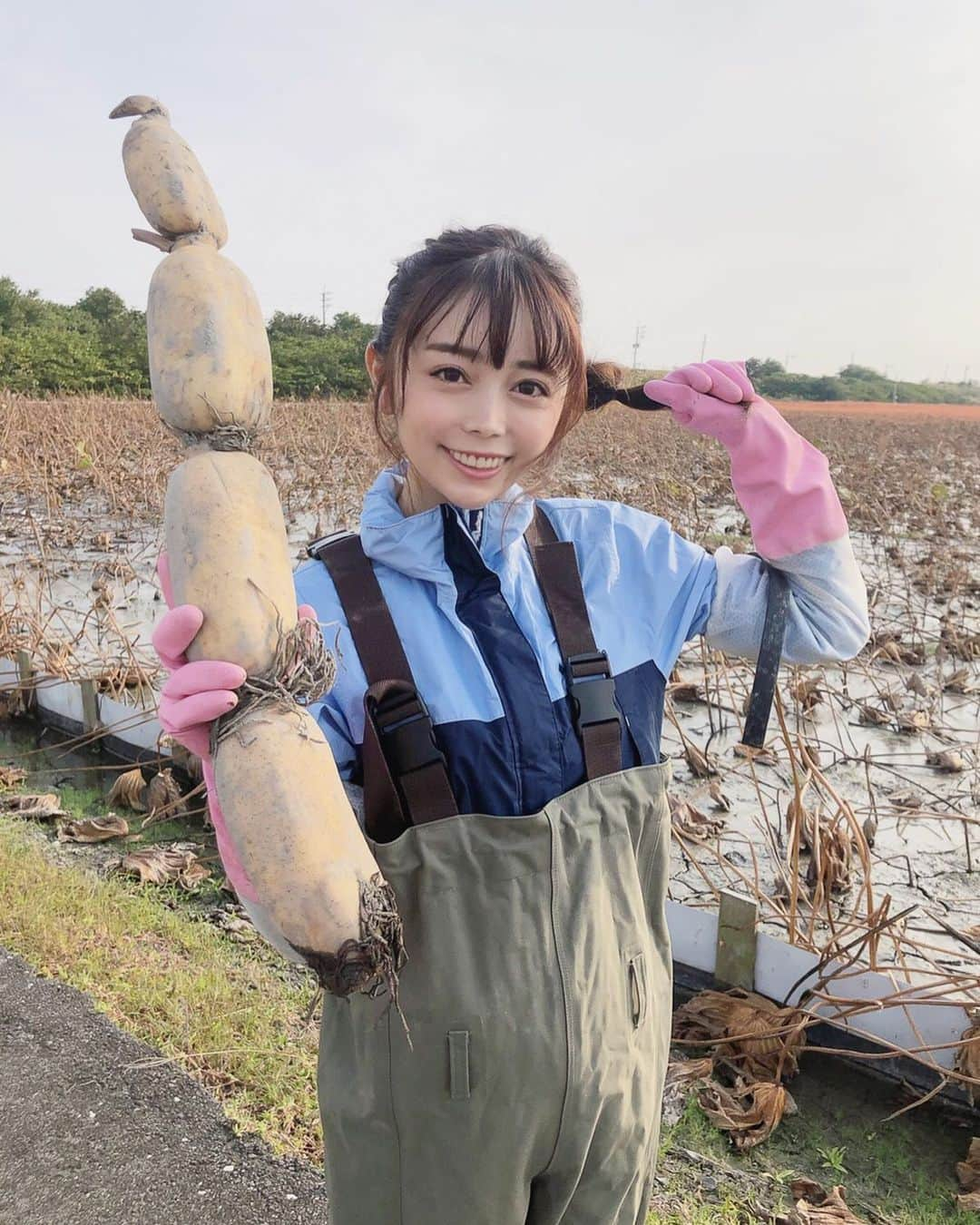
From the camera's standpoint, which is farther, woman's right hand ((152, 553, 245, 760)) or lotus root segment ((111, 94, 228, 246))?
lotus root segment ((111, 94, 228, 246))

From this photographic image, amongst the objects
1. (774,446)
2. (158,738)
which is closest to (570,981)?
(774,446)

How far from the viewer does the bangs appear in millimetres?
1236

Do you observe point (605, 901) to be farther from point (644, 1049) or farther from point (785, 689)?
point (785, 689)

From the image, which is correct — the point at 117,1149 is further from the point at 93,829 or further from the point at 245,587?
the point at 93,829

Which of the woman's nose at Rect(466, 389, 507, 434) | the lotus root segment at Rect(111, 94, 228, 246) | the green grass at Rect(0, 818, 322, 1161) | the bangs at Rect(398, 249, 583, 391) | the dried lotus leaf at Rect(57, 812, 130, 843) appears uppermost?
the lotus root segment at Rect(111, 94, 228, 246)

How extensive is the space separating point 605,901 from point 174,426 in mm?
824

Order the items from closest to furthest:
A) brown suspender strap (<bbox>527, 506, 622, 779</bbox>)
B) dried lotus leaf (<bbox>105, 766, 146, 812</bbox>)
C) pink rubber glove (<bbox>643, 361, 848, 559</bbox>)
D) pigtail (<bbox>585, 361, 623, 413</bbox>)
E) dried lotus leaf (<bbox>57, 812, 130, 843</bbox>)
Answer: brown suspender strap (<bbox>527, 506, 622, 779</bbox>) < pink rubber glove (<bbox>643, 361, 848, 559</bbox>) < pigtail (<bbox>585, 361, 623, 413</bbox>) < dried lotus leaf (<bbox>57, 812, 130, 843</bbox>) < dried lotus leaf (<bbox>105, 766, 146, 812</bbox>)

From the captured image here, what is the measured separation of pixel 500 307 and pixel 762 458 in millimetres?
456

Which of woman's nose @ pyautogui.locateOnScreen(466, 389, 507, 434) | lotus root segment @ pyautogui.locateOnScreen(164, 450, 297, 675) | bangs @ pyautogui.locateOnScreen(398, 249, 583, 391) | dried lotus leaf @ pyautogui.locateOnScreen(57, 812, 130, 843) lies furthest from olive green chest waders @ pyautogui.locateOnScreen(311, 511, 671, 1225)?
dried lotus leaf @ pyautogui.locateOnScreen(57, 812, 130, 843)

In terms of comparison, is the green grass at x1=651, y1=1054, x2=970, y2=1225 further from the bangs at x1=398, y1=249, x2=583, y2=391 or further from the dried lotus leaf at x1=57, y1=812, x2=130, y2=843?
the dried lotus leaf at x1=57, y1=812, x2=130, y2=843

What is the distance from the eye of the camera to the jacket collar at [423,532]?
1.26 m

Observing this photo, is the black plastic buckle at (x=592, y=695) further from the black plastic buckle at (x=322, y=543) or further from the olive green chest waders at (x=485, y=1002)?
the black plastic buckle at (x=322, y=543)

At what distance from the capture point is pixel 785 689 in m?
4.73

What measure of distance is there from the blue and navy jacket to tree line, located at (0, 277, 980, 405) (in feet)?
67.3
